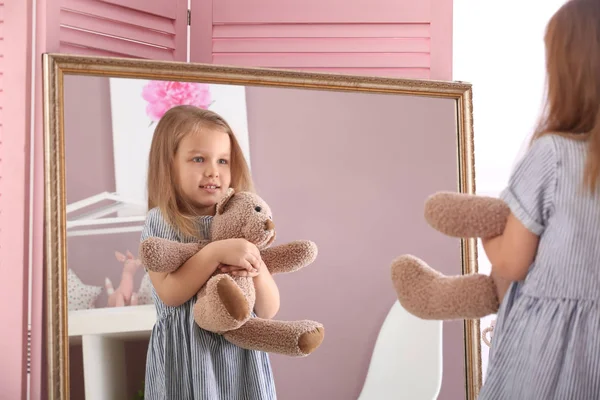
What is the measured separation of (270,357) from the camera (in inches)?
66.0

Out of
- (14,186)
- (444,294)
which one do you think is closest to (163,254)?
(14,186)

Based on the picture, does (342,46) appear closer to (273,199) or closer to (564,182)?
(273,199)

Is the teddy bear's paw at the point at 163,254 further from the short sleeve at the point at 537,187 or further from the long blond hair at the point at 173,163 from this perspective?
the short sleeve at the point at 537,187

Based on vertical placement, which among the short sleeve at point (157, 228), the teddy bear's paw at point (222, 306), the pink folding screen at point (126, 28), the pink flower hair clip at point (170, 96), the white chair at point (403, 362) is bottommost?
the white chair at point (403, 362)

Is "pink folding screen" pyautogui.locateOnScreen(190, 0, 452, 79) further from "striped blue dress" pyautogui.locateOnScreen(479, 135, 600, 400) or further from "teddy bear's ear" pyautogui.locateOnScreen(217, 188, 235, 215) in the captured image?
"striped blue dress" pyautogui.locateOnScreen(479, 135, 600, 400)

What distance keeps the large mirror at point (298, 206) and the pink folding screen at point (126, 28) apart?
0.11 metres

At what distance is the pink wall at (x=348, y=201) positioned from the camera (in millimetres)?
1762

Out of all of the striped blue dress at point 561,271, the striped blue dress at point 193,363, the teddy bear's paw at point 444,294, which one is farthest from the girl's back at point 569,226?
the striped blue dress at point 193,363

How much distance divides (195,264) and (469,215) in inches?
23.1

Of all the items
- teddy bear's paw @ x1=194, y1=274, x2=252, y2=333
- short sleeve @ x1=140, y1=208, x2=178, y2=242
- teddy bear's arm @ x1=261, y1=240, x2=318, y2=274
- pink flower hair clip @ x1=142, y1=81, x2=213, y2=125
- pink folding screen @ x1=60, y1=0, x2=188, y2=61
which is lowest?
teddy bear's paw @ x1=194, y1=274, x2=252, y2=333

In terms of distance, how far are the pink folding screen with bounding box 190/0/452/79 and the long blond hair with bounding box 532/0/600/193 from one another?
779 mm

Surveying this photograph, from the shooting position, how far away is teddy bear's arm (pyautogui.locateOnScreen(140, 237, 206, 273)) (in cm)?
144

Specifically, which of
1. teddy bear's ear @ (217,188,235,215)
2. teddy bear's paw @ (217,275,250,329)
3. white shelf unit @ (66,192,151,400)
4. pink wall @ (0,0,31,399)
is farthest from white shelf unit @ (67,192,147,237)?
teddy bear's paw @ (217,275,250,329)

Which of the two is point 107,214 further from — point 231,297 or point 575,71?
point 575,71
